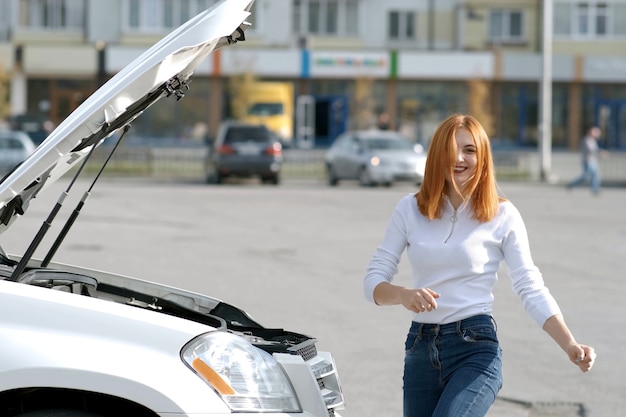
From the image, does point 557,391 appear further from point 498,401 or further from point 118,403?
point 118,403

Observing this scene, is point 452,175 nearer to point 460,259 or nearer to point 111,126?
point 460,259

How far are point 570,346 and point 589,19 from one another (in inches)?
2370

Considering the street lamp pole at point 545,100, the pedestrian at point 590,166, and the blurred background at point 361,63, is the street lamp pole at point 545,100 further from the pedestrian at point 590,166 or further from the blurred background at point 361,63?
the blurred background at point 361,63

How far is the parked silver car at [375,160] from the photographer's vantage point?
31.2 metres

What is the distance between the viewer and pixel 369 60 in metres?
58.7

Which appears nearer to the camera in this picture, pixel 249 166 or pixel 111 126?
pixel 111 126

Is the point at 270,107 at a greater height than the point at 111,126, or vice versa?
the point at 270,107

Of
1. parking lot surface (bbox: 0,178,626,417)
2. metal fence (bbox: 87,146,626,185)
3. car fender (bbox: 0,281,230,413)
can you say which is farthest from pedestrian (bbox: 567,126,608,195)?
car fender (bbox: 0,281,230,413)

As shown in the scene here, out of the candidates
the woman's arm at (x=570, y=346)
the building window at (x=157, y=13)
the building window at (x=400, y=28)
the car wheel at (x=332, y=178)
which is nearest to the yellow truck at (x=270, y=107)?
the building window at (x=157, y=13)

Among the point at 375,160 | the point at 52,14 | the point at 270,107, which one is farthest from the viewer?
the point at 52,14

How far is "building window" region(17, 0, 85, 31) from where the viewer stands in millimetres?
59875

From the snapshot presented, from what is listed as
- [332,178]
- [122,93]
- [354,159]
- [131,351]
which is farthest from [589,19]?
[131,351]

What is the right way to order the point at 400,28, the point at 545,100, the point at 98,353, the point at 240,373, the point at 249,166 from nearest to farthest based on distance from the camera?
the point at 98,353 → the point at 240,373 → the point at 249,166 → the point at 545,100 → the point at 400,28

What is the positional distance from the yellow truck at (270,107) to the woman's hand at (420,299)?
4794 cm
